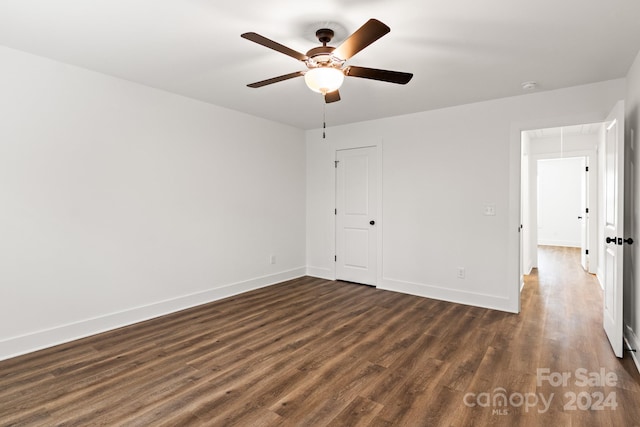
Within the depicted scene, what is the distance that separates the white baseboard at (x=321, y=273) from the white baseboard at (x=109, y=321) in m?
1.10

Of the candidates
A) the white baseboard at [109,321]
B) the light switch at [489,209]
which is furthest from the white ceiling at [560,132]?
the white baseboard at [109,321]

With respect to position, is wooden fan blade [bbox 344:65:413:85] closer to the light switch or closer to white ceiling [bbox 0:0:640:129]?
white ceiling [bbox 0:0:640:129]

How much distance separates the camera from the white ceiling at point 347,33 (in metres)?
2.12

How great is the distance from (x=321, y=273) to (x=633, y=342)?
3.83 m

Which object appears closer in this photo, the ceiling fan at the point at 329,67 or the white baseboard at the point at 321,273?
the ceiling fan at the point at 329,67

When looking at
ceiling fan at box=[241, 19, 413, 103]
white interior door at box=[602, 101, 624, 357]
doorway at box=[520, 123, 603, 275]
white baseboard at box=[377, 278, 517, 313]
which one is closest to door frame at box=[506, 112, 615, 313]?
white baseboard at box=[377, 278, 517, 313]

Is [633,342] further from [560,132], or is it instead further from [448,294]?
[560,132]

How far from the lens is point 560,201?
31.0ft

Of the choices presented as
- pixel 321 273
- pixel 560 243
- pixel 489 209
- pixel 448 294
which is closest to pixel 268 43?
pixel 489 209

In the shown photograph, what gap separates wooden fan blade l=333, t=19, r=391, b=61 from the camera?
5.87 ft

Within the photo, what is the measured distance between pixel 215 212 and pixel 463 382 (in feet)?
10.8

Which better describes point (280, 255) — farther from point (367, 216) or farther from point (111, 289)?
point (111, 289)

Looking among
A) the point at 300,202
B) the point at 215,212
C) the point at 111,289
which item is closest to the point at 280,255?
the point at 300,202

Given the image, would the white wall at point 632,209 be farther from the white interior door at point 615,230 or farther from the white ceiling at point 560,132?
the white ceiling at point 560,132
